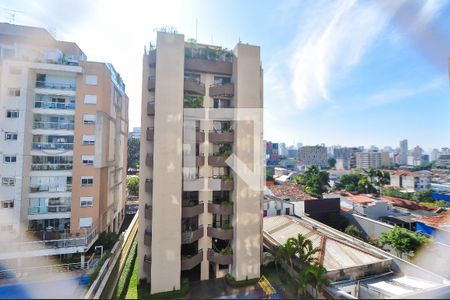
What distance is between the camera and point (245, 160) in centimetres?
1859

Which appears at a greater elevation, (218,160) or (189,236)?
(218,160)

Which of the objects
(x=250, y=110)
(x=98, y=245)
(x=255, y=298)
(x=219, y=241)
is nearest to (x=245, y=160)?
(x=250, y=110)

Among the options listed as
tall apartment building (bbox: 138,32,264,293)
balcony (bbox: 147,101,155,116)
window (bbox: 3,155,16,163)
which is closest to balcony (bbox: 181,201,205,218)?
tall apartment building (bbox: 138,32,264,293)

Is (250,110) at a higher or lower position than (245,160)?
higher

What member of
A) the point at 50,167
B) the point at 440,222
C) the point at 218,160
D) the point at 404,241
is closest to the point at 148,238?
the point at 218,160

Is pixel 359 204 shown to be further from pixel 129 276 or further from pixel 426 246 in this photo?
pixel 129 276

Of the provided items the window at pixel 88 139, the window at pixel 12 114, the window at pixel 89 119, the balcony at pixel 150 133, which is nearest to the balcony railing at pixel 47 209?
the window at pixel 88 139

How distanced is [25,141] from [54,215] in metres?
7.11

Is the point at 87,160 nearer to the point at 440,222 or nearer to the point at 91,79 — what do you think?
the point at 91,79

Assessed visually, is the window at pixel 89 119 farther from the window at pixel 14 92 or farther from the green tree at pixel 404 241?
the green tree at pixel 404 241

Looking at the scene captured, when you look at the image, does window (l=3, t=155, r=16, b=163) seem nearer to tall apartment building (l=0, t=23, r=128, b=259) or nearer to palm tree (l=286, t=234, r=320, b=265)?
tall apartment building (l=0, t=23, r=128, b=259)

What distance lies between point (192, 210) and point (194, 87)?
31.0 ft

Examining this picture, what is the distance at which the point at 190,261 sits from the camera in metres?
17.8

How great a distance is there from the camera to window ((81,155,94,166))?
22.4 meters
